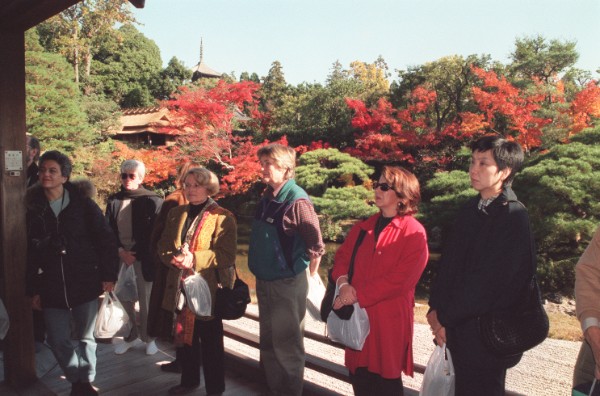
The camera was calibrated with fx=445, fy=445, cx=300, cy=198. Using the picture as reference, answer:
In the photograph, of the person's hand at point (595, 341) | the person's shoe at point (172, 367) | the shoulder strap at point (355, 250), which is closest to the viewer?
the person's hand at point (595, 341)

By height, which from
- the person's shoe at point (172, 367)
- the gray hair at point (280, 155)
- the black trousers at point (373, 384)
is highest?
the gray hair at point (280, 155)

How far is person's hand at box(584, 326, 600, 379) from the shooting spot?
1.44 m

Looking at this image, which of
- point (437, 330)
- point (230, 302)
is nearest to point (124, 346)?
point (230, 302)

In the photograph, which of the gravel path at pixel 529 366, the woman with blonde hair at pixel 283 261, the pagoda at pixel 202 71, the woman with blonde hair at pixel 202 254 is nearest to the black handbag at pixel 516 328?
the woman with blonde hair at pixel 283 261

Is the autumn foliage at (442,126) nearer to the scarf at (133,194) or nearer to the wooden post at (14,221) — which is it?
the scarf at (133,194)

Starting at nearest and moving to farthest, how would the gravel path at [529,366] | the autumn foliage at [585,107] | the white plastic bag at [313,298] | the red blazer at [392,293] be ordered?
the red blazer at [392,293]
the white plastic bag at [313,298]
the gravel path at [529,366]
the autumn foliage at [585,107]

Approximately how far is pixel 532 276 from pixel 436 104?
13497 millimetres

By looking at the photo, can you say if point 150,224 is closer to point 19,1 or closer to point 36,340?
point 36,340

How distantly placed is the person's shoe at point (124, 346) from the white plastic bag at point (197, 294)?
50.1 inches

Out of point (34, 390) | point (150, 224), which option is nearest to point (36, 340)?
point (34, 390)

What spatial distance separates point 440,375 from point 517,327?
14.6 inches

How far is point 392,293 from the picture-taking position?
2002 mm

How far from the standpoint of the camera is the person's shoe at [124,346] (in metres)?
3.38

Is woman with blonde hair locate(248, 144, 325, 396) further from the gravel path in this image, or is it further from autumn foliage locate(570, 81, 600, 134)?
autumn foliage locate(570, 81, 600, 134)
